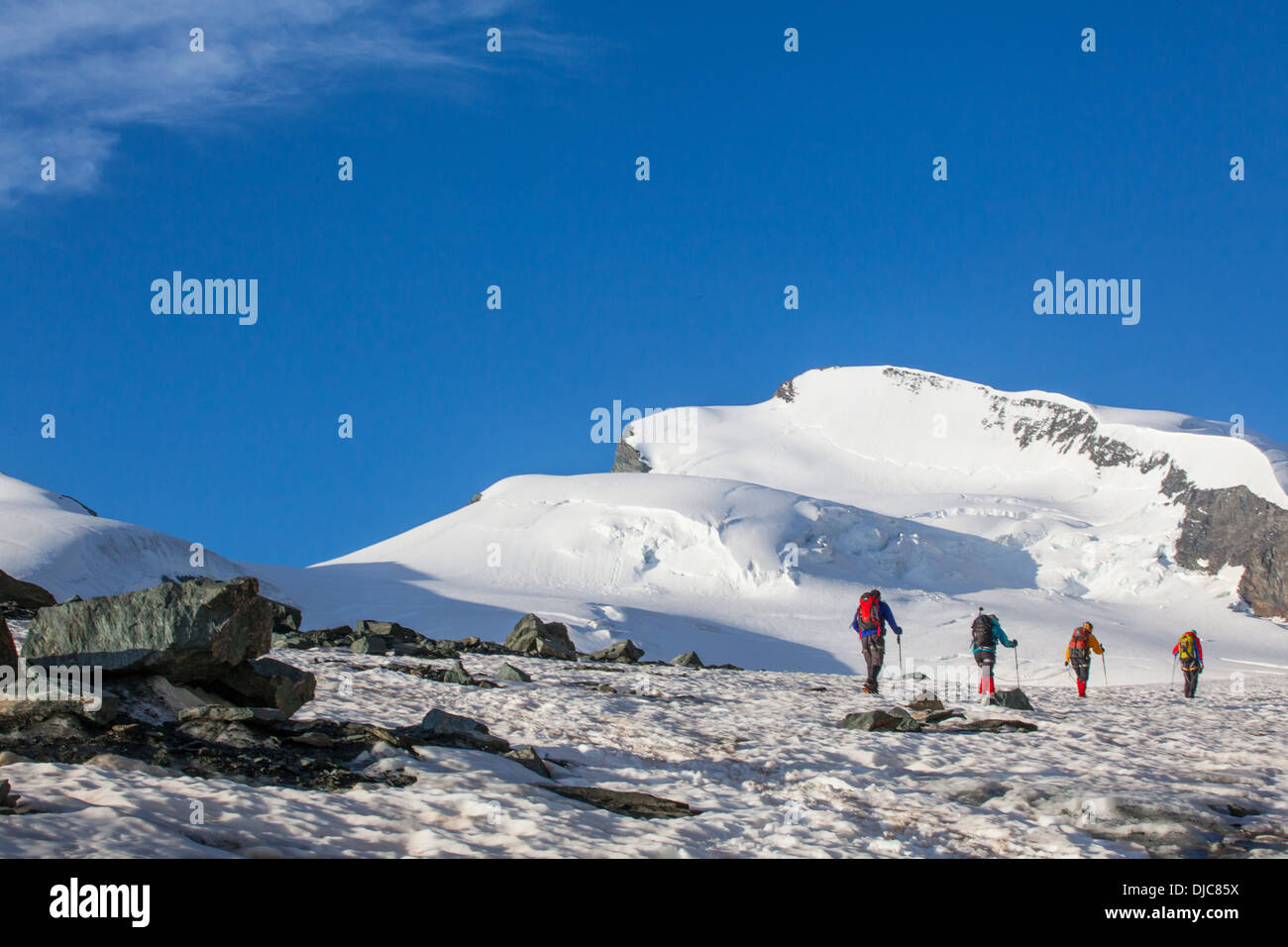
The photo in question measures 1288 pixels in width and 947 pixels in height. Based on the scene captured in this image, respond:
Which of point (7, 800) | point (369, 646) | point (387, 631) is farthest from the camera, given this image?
point (387, 631)

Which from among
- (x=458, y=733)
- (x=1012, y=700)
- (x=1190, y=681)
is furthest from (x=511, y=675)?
(x=1190, y=681)

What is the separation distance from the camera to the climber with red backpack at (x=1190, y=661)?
70.6 feet

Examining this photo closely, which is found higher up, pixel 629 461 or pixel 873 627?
pixel 629 461

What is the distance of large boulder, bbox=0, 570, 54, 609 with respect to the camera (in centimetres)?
2039

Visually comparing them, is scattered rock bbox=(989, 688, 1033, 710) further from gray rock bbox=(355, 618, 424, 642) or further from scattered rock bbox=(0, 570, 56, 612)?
scattered rock bbox=(0, 570, 56, 612)

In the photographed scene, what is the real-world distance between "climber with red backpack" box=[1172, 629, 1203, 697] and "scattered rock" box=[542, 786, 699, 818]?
1647cm

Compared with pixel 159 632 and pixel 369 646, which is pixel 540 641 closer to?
pixel 369 646

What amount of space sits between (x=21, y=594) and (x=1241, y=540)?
80.2 m

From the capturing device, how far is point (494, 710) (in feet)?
43.3

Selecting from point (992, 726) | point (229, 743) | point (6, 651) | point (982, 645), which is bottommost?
point (992, 726)

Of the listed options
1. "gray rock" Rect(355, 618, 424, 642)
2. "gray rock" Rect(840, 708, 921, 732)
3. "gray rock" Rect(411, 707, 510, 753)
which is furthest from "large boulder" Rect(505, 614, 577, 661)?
"gray rock" Rect(411, 707, 510, 753)

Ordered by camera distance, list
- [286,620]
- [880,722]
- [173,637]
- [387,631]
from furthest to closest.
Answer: [387,631]
[286,620]
[880,722]
[173,637]

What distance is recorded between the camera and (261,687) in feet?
35.8

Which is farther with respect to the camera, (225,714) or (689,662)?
(689,662)
